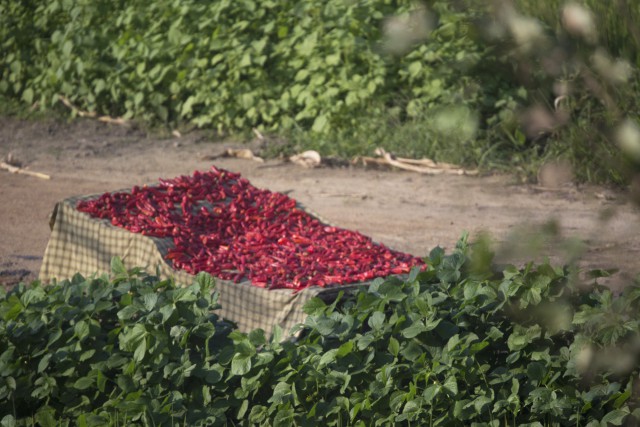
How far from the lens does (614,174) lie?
1.31m

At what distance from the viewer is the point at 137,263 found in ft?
15.2

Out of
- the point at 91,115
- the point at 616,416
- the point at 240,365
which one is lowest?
the point at 91,115

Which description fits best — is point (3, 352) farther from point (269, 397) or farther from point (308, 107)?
point (308, 107)

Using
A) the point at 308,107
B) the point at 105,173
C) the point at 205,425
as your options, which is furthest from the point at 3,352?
the point at 308,107

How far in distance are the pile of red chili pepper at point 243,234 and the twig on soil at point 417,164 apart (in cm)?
269

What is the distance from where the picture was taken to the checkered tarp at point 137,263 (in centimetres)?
392

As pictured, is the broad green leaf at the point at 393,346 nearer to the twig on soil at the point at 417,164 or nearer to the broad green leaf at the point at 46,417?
the broad green leaf at the point at 46,417

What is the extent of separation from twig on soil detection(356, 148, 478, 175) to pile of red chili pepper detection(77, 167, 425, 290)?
8.83ft

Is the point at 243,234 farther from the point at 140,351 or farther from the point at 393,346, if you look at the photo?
the point at 393,346

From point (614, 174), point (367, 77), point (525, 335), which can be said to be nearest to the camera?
point (614, 174)

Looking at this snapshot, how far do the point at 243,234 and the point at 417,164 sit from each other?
3302 mm

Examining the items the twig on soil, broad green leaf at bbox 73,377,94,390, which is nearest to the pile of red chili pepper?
broad green leaf at bbox 73,377,94,390

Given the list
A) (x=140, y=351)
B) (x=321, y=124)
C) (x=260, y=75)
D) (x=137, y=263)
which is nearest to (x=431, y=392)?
(x=140, y=351)

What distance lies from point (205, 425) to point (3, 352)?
2.47 feet
